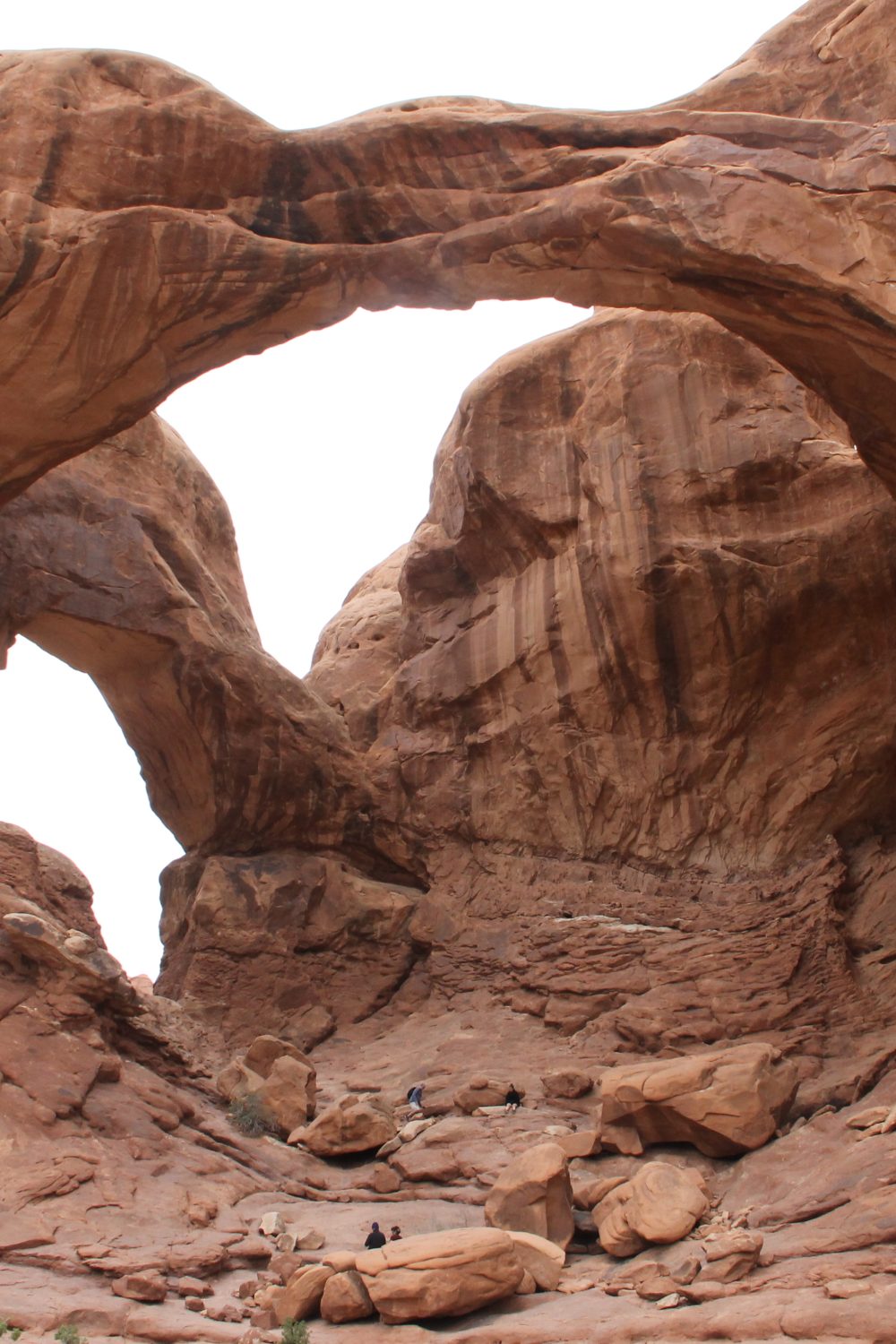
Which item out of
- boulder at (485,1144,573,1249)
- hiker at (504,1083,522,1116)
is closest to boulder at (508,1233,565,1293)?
boulder at (485,1144,573,1249)

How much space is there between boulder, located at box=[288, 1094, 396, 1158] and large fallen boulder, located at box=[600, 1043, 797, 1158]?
2703mm

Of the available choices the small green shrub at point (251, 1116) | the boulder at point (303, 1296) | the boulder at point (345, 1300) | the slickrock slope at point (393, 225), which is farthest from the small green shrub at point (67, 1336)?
the slickrock slope at point (393, 225)

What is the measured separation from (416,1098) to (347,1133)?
1.30 meters

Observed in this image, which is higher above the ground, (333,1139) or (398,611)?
(398,611)

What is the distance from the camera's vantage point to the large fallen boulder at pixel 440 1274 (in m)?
9.37

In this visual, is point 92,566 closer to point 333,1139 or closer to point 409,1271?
point 333,1139

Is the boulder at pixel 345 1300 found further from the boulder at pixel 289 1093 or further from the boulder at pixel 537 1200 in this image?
the boulder at pixel 289 1093

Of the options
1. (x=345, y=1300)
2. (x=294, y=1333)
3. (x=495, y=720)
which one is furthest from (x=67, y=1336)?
(x=495, y=720)

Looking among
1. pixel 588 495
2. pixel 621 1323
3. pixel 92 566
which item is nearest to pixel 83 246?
pixel 92 566

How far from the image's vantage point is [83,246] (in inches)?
492

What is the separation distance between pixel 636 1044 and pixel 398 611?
33.1 ft

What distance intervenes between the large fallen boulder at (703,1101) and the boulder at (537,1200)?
154 cm

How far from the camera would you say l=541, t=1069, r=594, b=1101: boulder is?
1509 centimetres

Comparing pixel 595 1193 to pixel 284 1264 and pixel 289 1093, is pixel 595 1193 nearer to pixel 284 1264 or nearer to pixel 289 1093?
pixel 284 1264
